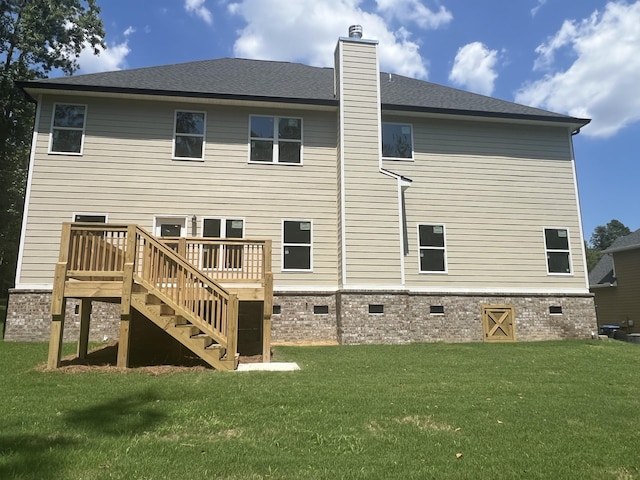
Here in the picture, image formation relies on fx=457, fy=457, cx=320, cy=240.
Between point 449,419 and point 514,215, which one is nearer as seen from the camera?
point 449,419

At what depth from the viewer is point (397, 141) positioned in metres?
13.4

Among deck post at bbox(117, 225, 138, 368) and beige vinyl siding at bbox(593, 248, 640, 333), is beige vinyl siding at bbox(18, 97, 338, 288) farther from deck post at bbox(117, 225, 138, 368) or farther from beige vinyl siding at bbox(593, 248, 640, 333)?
beige vinyl siding at bbox(593, 248, 640, 333)

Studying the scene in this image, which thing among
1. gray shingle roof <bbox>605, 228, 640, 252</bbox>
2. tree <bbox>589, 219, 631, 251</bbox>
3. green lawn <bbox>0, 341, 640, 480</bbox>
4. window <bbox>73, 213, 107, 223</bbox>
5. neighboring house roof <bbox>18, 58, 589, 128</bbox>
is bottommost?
green lawn <bbox>0, 341, 640, 480</bbox>

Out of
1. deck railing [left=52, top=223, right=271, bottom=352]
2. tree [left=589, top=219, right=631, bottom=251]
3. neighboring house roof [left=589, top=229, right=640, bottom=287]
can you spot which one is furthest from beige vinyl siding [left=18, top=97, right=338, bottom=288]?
tree [left=589, top=219, right=631, bottom=251]

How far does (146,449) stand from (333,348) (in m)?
7.03

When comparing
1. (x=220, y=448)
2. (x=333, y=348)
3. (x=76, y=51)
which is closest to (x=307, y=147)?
(x=333, y=348)

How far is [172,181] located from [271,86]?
4064mm

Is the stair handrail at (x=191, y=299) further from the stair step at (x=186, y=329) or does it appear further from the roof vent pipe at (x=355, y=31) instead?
the roof vent pipe at (x=355, y=31)

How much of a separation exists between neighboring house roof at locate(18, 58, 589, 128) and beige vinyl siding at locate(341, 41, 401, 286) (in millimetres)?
665

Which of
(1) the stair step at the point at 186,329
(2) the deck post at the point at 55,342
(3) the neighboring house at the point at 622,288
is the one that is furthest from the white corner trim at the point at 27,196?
(3) the neighboring house at the point at 622,288

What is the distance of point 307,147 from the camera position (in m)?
12.8

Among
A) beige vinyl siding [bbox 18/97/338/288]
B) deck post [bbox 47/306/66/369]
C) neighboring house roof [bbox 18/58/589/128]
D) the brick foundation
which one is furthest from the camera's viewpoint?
neighboring house roof [bbox 18/58/589/128]

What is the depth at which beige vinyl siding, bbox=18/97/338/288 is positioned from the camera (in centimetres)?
1153

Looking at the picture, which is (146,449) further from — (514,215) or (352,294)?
(514,215)
